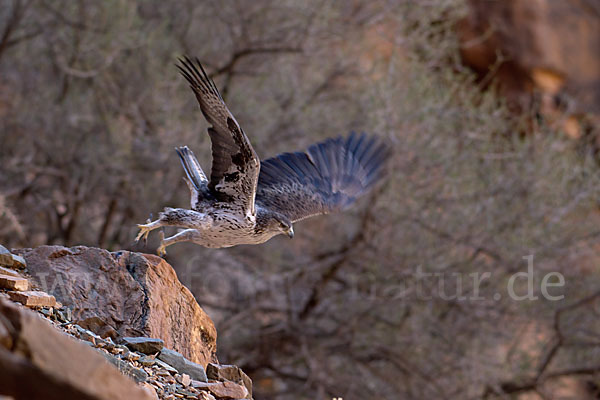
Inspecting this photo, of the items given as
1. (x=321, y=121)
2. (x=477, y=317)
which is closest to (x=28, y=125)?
(x=321, y=121)

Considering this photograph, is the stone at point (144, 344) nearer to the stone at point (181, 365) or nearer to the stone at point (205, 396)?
the stone at point (181, 365)

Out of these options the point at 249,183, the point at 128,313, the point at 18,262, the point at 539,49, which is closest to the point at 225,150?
the point at 249,183

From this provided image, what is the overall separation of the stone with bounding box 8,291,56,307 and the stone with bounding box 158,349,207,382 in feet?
2.07

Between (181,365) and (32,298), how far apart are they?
0.81 meters

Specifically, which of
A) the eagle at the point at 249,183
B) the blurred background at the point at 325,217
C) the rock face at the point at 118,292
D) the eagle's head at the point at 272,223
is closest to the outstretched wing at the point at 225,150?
the eagle at the point at 249,183

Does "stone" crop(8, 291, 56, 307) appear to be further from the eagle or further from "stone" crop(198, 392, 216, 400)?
the eagle

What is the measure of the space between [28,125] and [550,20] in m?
11.6

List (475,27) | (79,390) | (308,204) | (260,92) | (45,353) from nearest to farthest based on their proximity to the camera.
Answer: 1. (79,390)
2. (45,353)
3. (308,204)
4. (260,92)
5. (475,27)

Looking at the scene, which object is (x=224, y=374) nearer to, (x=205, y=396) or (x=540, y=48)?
(x=205, y=396)

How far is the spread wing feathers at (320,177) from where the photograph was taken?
639cm

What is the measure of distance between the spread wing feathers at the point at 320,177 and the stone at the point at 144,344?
2544 mm

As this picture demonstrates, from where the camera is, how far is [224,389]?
378 centimetres

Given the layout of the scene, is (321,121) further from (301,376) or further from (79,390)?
(79,390)

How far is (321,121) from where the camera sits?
9906 mm
